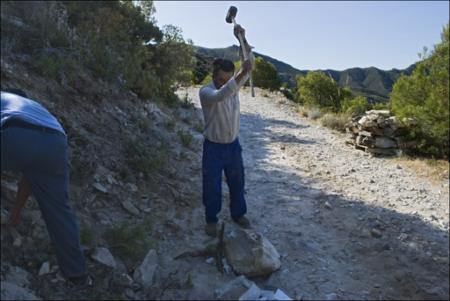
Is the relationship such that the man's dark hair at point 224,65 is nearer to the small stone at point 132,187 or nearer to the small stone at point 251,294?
the small stone at point 132,187

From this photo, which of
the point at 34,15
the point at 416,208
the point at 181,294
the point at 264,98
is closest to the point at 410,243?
the point at 416,208

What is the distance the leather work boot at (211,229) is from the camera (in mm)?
4609

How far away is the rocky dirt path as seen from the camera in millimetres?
4121

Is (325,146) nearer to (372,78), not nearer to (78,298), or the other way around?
(78,298)

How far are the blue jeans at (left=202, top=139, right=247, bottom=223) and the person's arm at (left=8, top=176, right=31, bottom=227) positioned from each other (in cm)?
160

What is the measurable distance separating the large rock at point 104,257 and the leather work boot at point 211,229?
108 centimetres

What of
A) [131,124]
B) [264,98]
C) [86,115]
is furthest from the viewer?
[264,98]

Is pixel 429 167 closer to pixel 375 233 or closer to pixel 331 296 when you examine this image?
pixel 375 233

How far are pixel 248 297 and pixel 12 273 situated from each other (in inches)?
62.4

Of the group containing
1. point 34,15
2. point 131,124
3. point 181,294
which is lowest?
point 181,294

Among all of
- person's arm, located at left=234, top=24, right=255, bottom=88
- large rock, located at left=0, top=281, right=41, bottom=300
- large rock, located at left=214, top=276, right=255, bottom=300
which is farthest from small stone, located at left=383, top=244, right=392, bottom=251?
large rock, located at left=0, top=281, right=41, bottom=300

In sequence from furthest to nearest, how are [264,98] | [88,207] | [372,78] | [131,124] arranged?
[372,78] < [264,98] < [131,124] < [88,207]

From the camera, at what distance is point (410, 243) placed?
15.9 ft

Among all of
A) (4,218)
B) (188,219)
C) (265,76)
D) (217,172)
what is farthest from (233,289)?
(265,76)
